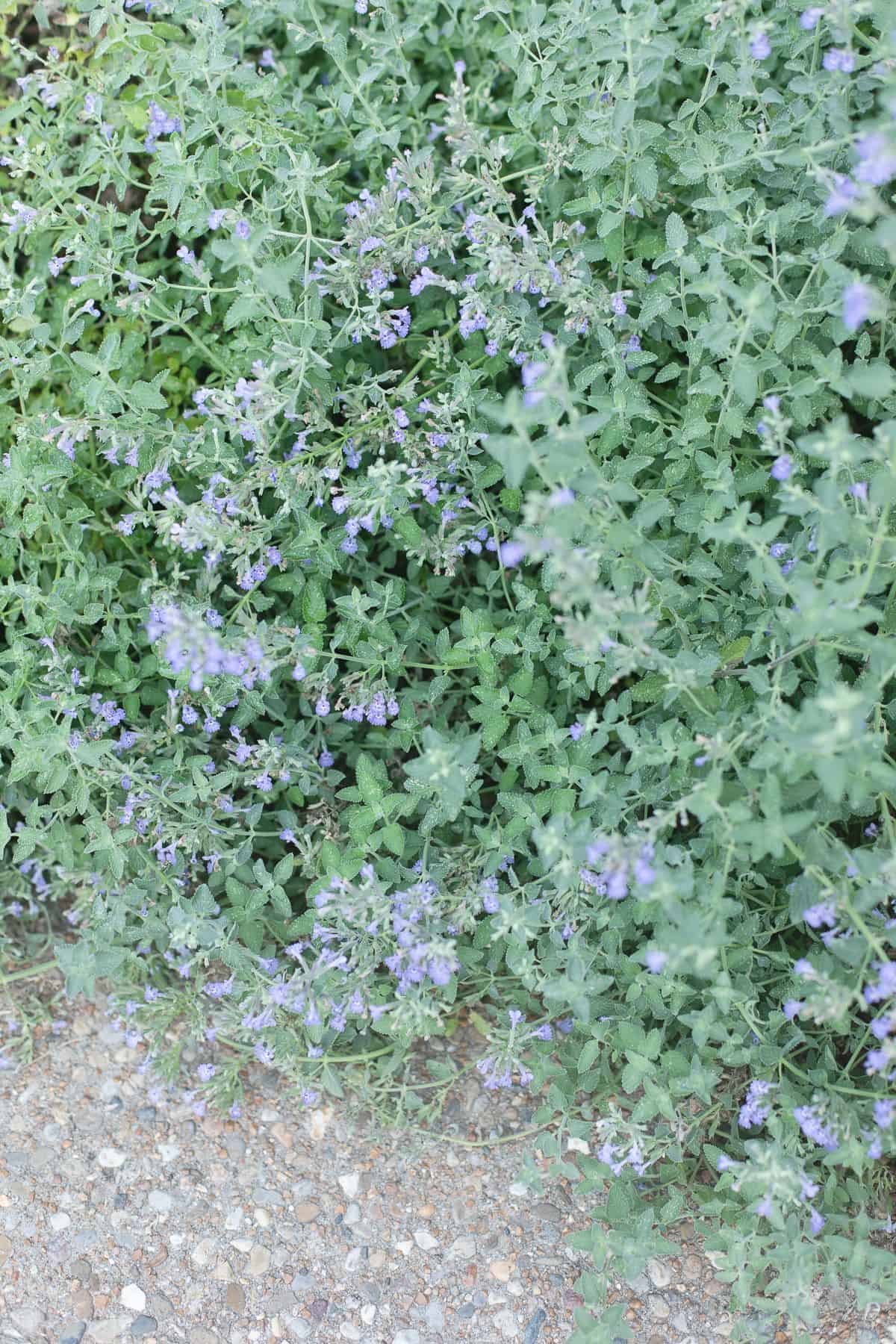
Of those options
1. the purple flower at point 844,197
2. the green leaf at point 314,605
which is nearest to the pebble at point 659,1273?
the green leaf at point 314,605

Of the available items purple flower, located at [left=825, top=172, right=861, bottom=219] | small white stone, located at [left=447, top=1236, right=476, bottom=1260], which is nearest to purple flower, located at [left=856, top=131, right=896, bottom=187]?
purple flower, located at [left=825, top=172, right=861, bottom=219]

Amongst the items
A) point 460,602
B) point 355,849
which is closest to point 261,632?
point 355,849

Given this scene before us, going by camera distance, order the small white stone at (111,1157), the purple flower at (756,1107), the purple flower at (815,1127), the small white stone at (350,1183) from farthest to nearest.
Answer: the small white stone at (111,1157)
the small white stone at (350,1183)
the purple flower at (756,1107)
the purple flower at (815,1127)

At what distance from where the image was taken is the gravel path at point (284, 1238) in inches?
109

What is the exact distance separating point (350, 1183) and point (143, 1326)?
58cm

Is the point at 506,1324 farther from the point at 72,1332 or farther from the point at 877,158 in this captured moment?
the point at 877,158

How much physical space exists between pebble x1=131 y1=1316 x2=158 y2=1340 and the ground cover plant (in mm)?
536

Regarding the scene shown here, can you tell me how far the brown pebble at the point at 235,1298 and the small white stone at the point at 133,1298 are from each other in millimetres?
204

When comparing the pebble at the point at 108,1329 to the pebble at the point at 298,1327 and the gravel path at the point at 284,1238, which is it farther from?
the pebble at the point at 298,1327

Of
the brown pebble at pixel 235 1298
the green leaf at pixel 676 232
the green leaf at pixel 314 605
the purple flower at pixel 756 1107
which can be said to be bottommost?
the brown pebble at pixel 235 1298

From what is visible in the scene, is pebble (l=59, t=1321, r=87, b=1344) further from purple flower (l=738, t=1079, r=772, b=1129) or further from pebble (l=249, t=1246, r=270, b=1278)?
purple flower (l=738, t=1079, r=772, b=1129)

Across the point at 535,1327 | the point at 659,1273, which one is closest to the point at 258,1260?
the point at 535,1327

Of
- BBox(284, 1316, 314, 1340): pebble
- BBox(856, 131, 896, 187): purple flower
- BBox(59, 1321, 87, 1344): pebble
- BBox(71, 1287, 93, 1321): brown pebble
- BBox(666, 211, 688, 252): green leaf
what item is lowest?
BBox(59, 1321, 87, 1344): pebble

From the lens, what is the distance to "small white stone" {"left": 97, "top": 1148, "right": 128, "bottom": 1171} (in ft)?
10.2
